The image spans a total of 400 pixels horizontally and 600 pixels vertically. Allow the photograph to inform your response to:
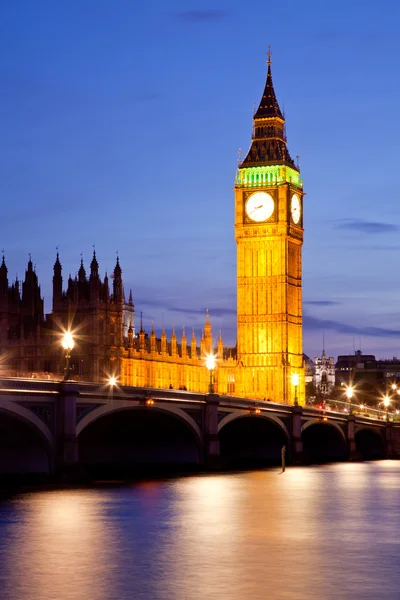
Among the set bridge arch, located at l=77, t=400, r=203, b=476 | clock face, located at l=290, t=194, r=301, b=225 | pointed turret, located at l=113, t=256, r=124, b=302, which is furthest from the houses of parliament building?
bridge arch, located at l=77, t=400, r=203, b=476

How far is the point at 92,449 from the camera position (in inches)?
3270

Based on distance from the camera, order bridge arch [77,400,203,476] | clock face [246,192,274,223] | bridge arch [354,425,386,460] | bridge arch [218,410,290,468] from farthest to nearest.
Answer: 1. clock face [246,192,274,223]
2. bridge arch [354,425,386,460]
3. bridge arch [218,410,290,468]
4. bridge arch [77,400,203,476]

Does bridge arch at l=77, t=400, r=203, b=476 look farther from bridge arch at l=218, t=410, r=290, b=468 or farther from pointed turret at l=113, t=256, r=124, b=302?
pointed turret at l=113, t=256, r=124, b=302

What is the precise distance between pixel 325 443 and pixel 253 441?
19.3 metres

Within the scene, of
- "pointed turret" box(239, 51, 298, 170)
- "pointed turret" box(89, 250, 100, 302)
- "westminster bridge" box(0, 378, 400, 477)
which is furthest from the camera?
"pointed turret" box(239, 51, 298, 170)

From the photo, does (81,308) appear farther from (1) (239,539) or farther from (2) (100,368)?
(1) (239,539)

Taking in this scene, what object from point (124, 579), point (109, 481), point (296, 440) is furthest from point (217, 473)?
point (124, 579)

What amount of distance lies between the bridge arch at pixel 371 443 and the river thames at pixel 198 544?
236 ft

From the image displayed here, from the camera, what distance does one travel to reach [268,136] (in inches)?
6250

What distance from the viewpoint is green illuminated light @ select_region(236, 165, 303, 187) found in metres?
154

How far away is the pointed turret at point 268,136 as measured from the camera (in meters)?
156

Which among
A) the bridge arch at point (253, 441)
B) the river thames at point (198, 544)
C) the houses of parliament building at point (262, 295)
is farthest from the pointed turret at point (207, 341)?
the river thames at point (198, 544)

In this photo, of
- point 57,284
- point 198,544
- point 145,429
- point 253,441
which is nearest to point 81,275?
point 57,284

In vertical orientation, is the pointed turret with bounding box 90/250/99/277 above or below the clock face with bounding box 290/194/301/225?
below
